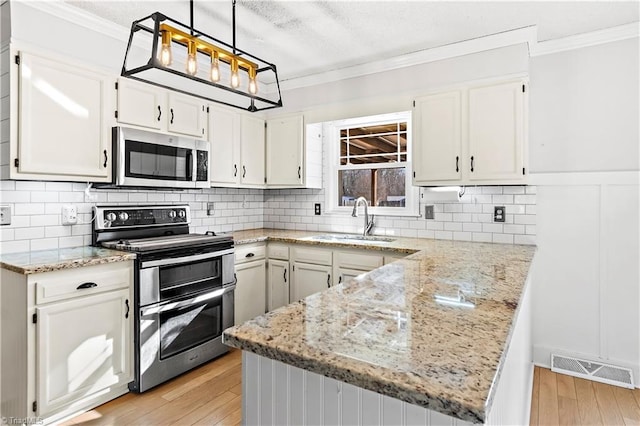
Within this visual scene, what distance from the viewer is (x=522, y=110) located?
2.64 metres

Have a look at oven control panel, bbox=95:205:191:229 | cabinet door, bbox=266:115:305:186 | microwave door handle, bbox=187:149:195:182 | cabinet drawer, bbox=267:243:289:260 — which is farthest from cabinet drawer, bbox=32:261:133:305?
cabinet door, bbox=266:115:305:186

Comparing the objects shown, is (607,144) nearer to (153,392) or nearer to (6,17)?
(153,392)

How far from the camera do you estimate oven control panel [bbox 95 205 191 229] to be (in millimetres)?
2713

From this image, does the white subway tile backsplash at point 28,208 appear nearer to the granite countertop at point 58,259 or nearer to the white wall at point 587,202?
the granite countertop at point 58,259

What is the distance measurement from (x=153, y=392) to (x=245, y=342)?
6.33 ft

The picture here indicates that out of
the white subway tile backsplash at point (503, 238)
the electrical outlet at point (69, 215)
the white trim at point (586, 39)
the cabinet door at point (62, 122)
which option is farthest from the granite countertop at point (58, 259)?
the white trim at point (586, 39)

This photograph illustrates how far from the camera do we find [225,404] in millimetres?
2293

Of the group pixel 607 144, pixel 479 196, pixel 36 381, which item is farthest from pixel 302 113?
pixel 36 381

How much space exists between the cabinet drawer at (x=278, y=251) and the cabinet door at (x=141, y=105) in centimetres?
140

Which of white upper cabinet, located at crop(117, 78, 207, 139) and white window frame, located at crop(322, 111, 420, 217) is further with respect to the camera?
white window frame, located at crop(322, 111, 420, 217)

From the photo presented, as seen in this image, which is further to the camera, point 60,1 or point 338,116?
point 338,116

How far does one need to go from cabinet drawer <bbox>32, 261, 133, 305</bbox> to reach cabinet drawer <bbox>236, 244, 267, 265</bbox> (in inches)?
39.2

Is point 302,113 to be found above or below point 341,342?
above

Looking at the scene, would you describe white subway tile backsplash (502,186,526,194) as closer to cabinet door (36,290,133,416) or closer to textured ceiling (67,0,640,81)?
textured ceiling (67,0,640,81)
